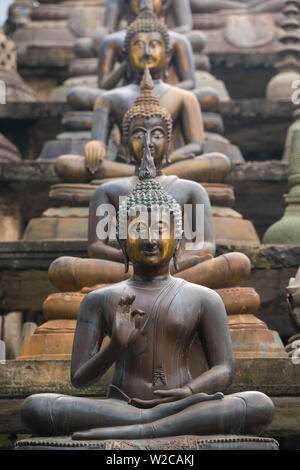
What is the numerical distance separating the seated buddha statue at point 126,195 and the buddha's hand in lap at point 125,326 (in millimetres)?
2029

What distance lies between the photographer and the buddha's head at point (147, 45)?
9797 mm

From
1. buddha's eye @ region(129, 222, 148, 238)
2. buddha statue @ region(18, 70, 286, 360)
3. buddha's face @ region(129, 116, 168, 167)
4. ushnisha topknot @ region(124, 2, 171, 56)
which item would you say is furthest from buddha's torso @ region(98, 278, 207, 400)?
ushnisha topknot @ region(124, 2, 171, 56)

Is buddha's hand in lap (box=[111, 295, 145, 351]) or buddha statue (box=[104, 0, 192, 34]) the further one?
buddha statue (box=[104, 0, 192, 34])

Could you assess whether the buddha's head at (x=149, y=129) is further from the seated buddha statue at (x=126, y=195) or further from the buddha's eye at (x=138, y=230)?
the buddha's eye at (x=138, y=230)

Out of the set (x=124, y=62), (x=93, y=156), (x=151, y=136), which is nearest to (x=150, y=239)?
(x=151, y=136)

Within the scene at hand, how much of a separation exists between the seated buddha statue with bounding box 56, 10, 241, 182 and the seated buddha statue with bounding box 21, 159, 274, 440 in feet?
12.7

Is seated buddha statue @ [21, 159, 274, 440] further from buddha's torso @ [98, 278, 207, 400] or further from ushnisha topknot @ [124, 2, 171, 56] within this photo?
ushnisha topknot @ [124, 2, 171, 56]

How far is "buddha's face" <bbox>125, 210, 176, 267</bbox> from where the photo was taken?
→ 194 inches

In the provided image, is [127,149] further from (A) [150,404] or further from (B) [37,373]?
(A) [150,404]

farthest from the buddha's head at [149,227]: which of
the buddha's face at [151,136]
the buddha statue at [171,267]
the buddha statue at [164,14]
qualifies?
the buddha statue at [164,14]

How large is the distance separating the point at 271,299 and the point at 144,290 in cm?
351

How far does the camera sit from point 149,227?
4965 mm

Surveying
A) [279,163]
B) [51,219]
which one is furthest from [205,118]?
[51,219]

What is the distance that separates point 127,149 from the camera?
7.94 meters
